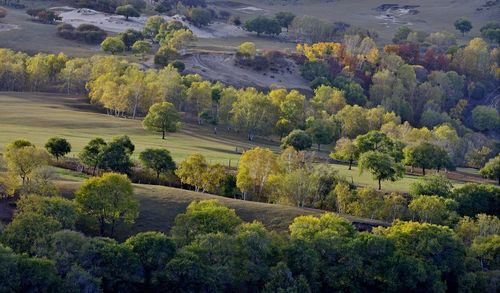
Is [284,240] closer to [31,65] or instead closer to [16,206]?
[16,206]

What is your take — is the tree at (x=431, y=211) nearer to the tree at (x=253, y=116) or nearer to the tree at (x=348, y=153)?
the tree at (x=348, y=153)

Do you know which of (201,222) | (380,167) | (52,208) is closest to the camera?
(52,208)

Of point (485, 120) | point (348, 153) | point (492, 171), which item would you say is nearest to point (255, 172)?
point (348, 153)

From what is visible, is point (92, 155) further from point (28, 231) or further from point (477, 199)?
point (477, 199)

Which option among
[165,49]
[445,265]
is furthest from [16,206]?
[165,49]

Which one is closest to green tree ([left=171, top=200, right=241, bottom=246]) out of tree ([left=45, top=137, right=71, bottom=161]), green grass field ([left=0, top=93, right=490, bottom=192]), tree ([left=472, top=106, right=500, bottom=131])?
tree ([left=45, top=137, right=71, bottom=161])

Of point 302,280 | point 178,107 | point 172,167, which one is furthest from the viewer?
point 178,107
